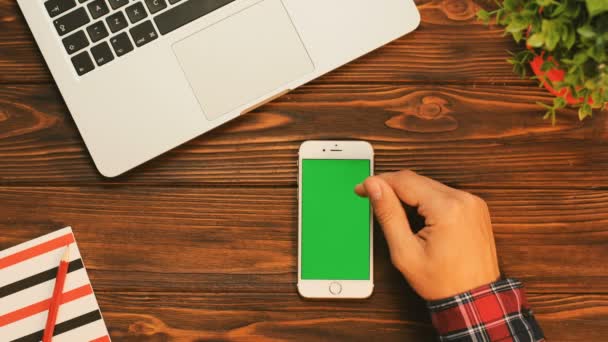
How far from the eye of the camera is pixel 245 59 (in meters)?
0.69

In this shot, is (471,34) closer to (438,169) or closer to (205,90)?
(438,169)

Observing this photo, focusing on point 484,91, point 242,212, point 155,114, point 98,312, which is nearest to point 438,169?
point 484,91

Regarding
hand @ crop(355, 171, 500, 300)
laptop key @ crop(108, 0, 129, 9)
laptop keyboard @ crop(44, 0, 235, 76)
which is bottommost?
hand @ crop(355, 171, 500, 300)

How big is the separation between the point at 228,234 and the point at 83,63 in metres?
0.30

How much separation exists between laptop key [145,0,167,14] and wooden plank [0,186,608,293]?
24 centimetres

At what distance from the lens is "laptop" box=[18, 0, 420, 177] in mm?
670

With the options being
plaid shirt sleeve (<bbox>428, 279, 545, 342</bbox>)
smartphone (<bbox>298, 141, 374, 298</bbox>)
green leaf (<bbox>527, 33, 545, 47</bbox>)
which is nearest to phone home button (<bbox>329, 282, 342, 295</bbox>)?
smartphone (<bbox>298, 141, 374, 298</bbox>)

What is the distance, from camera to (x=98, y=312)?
28.2 inches

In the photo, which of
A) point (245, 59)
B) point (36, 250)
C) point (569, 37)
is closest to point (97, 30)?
point (245, 59)

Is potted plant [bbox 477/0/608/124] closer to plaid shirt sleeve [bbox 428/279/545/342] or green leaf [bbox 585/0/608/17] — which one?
green leaf [bbox 585/0/608/17]

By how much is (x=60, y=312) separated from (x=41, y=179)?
19 centimetres

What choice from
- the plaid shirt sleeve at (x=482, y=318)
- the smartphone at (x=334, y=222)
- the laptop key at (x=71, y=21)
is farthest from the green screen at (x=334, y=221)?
the laptop key at (x=71, y=21)

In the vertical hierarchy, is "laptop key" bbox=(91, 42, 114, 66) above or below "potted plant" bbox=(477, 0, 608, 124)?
above

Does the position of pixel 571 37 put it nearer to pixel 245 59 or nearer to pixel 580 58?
pixel 580 58
